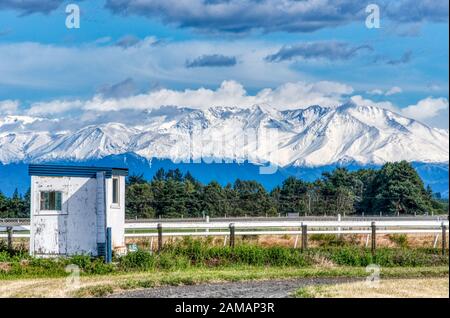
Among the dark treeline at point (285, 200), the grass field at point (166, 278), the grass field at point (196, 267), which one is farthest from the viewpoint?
the dark treeline at point (285, 200)

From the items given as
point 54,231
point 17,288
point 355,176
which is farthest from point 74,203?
point 355,176

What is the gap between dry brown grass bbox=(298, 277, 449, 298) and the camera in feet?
64.4

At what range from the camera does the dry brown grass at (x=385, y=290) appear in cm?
1964

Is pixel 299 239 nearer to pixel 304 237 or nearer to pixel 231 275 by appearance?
pixel 304 237

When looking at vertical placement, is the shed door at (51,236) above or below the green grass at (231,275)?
above

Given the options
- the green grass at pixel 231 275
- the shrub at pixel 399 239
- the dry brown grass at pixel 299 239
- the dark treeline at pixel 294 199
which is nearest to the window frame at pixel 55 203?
the green grass at pixel 231 275

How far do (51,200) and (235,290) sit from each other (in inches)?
401

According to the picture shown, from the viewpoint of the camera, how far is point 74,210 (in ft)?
97.8

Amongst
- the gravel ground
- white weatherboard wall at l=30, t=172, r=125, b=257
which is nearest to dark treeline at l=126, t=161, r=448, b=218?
white weatherboard wall at l=30, t=172, r=125, b=257

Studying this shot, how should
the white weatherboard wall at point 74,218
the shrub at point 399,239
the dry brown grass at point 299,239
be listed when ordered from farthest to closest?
the shrub at point 399,239, the dry brown grass at point 299,239, the white weatherboard wall at point 74,218

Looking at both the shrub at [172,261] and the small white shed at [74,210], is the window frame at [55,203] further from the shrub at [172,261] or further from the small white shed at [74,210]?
the shrub at [172,261]

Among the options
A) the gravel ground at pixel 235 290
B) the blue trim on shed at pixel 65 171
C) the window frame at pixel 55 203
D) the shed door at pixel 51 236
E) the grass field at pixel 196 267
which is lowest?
the gravel ground at pixel 235 290

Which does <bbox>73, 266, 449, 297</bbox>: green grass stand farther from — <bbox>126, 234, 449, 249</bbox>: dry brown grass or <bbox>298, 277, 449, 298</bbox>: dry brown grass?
<bbox>126, 234, 449, 249</bbox>: dry brown grass

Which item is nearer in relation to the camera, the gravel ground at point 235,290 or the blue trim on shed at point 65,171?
the gravel ground at point 235,290
